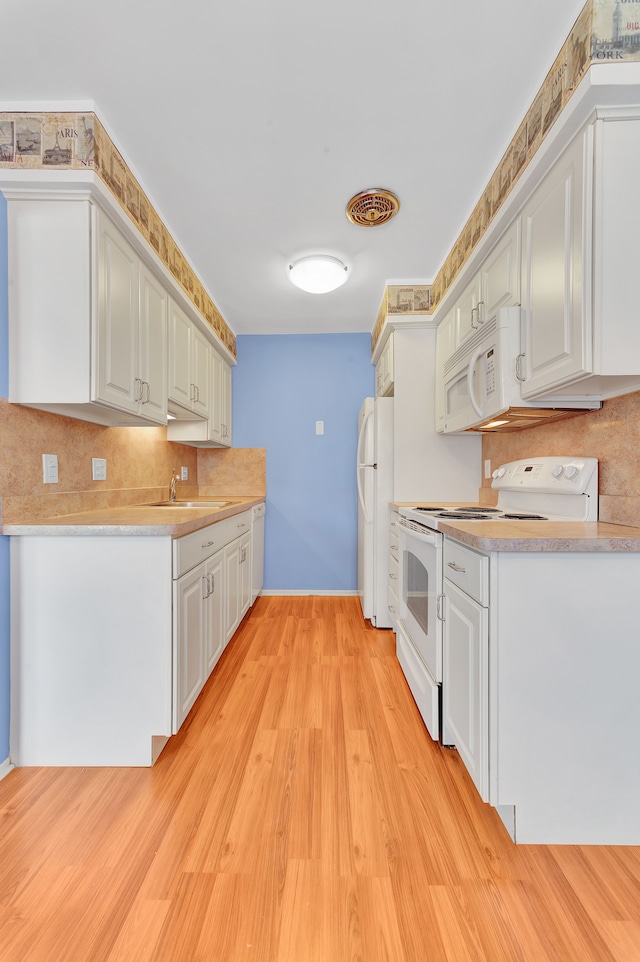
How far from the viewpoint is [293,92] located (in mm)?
1404

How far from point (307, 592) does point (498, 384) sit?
8.42 ft

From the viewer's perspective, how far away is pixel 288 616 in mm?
3135

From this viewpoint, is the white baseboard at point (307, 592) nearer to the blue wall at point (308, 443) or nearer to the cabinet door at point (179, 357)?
the blue wall at point (308, 443)

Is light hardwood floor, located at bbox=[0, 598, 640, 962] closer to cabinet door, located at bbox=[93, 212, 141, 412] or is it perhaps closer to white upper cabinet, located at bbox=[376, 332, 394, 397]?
cabinet door, located at bbox=[93, 212, 141, 412]

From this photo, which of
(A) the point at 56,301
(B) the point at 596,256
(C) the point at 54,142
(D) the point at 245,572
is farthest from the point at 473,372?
(D) the point at 245,572

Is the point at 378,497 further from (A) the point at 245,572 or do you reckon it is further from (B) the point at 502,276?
(B) the point at 502,276

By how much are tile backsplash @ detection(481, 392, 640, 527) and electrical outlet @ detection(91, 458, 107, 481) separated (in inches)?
85.9

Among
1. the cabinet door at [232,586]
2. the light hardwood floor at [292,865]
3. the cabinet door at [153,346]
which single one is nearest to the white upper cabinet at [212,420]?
the cabinet door at [153,346]

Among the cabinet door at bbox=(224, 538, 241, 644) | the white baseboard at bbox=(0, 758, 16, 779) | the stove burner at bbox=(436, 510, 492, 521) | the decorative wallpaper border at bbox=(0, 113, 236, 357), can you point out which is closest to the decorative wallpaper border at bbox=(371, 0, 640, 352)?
the stove burner at bbox=(436, 510, 492, 521)

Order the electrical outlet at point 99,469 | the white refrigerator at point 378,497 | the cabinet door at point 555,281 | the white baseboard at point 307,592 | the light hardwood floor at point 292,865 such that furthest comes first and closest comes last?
the white baseboard at point 307,592
the white refrigerator at point 378,497
the electrical outlet at point 99,469
the cabinet door at point 555,281
the light hardwood floor at point 292,865

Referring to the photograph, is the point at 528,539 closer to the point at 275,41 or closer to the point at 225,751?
the point at 225,751

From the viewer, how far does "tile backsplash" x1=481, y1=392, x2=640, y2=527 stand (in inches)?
55.8

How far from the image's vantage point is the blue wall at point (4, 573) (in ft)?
4.85

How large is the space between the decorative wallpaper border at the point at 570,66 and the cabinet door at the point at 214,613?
2009 mm
